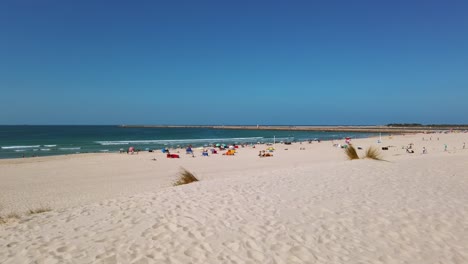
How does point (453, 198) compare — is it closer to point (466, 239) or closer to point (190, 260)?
point (466, 239)

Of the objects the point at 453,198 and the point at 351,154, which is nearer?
the point at 453,198

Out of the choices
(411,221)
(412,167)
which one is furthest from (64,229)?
(412,167)

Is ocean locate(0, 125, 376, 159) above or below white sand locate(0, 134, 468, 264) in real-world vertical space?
below

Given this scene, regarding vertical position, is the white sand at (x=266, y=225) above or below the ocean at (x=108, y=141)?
above

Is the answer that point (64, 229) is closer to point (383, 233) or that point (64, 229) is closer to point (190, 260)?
point (190, 260)

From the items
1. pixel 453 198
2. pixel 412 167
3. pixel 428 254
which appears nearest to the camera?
pixel 428 254

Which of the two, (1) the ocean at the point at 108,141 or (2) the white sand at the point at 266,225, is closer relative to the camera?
(2) the white sand at the point at 266,225

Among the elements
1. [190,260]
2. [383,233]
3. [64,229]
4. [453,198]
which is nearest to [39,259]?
[64,229]

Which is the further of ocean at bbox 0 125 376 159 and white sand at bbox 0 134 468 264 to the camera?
ocean at bbox 0 125 376 159

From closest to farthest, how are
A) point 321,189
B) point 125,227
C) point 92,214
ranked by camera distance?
point 125,227 → point 92,214 → point 321,189

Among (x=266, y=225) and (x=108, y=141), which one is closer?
(x=266, y=225)

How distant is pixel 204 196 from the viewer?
657 cm

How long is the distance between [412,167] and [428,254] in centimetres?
731

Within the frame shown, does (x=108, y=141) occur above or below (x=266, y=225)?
below
